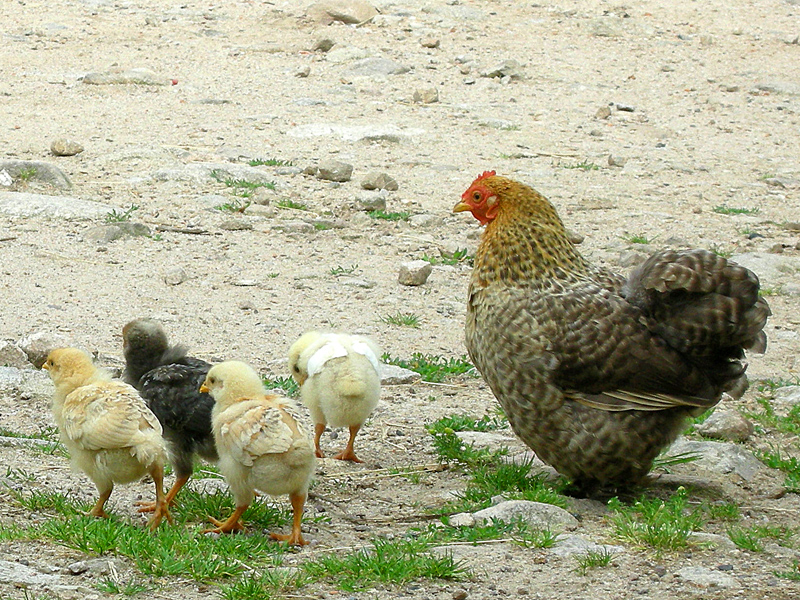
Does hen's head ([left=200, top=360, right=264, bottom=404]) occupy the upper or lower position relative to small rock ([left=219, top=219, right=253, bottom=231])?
upper

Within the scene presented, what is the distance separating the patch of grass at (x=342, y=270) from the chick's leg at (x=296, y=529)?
15.7ft

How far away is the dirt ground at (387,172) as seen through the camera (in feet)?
20.6

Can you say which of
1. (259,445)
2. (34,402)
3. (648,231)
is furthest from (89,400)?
(648,231)

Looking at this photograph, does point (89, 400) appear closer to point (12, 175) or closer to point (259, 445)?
point (259, 445)

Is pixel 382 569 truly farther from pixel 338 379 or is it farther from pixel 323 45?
pixel 323 45

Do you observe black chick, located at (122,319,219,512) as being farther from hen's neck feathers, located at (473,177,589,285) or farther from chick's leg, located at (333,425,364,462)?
hen's neck feathers, located at (473,177,589,285)

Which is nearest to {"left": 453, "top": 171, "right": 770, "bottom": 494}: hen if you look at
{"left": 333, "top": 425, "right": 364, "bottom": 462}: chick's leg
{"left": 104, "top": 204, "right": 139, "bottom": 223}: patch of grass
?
{"left": 333, "top": 425, "right": 364, "bottom": 462}: chick's leg

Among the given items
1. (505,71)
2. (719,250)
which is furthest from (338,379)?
(505,71)

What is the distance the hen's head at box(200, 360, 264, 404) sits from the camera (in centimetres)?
550

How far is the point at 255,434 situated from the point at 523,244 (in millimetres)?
1928

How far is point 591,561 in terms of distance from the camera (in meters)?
4.84

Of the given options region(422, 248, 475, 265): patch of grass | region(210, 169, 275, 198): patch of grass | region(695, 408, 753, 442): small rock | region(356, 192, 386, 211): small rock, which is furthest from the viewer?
region(210, 169, 275, 198): patch of grass

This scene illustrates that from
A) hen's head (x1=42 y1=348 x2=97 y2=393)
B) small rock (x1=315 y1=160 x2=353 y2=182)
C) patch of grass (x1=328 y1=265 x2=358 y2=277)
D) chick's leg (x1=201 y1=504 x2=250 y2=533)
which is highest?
hen's head (x1=42 y1=348 x2=97 y2=393)

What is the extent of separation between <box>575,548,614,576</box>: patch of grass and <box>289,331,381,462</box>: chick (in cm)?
202
